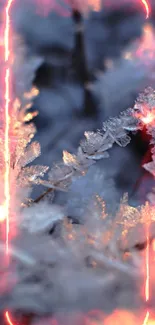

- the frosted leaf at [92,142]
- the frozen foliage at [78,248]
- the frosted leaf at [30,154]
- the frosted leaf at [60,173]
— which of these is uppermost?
the frosted leaf at [30,154]

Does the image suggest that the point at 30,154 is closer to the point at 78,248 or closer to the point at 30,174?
the point at 30,174

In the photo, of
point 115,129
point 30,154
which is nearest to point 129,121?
point 115,129

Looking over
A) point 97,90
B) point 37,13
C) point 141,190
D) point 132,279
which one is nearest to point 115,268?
point 132,279

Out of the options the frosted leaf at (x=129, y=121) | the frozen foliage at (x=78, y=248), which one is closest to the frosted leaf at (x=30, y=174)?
the frozen foliage at (x=78, y=248)

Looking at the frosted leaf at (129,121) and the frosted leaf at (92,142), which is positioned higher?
the frosted leaf at (129,121)

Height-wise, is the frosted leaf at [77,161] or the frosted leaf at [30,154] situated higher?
the frosted leaf at [30,154]

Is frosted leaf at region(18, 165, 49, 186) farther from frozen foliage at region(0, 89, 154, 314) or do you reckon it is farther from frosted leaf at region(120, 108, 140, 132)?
frosted leaf at region(120, 108, 140, 132)

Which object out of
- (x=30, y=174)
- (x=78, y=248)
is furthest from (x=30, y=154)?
(x=78, y=248)

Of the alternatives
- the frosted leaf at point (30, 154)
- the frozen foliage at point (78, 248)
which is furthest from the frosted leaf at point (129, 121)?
the frosted leaf at point (30, 154)

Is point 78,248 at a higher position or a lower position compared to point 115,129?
lower

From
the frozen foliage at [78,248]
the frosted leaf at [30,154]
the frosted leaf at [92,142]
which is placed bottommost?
the frozen foliage at [78,248]

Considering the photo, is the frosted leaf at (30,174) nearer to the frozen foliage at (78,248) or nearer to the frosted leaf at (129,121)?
the frozen foliage at (78,248)

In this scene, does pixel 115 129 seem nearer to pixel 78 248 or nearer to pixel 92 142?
pixel 92 142
